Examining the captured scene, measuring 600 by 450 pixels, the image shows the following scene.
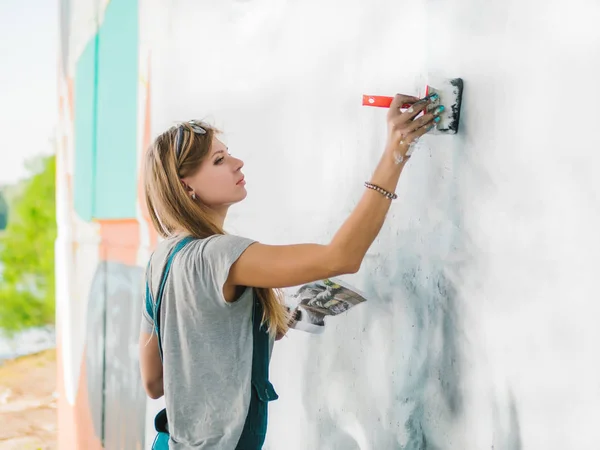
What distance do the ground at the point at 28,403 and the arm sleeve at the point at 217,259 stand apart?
14.8ft

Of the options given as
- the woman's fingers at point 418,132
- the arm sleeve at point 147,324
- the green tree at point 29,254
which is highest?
the woman's fingers at point 418,132

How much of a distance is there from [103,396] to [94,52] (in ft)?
5.93

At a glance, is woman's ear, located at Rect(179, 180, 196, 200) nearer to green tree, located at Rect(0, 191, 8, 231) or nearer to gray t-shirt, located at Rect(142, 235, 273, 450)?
gray t-shirt, located at Rect(142, 235, 273, 450)

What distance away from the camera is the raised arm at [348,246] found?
1.11 metres

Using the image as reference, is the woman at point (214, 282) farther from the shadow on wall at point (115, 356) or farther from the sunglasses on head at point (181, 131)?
the shadow on wall at point (115, 356)

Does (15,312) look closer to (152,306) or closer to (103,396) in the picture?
(103,396)

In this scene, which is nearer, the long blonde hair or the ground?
the long blonde hair

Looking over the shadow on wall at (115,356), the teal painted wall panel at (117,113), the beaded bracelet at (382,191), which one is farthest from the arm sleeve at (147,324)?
the teal painted wall panel at (117,113)

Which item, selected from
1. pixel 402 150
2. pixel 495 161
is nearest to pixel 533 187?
pixel 495 161

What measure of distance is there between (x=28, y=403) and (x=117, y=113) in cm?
409

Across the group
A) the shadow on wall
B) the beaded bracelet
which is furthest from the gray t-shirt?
the shadow on wall

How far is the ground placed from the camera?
5.23m

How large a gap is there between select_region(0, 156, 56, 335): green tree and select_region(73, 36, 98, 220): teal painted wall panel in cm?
354

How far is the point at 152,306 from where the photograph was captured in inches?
56.2
